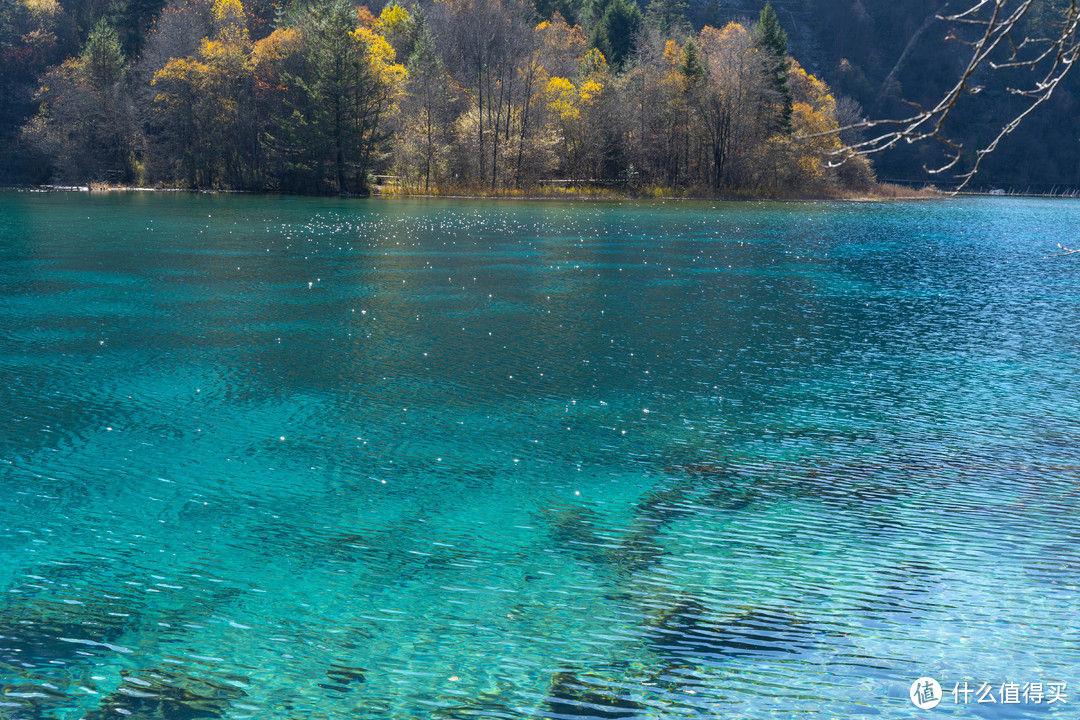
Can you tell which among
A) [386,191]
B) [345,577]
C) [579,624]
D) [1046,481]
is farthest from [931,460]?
[386,191]

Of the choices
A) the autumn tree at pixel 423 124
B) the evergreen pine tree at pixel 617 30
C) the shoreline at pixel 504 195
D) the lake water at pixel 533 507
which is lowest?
the lake water at pixel 533 507

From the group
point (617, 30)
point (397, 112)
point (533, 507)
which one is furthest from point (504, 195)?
point (533, 507)

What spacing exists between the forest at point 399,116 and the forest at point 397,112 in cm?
21

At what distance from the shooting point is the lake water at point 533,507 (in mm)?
A: 6887

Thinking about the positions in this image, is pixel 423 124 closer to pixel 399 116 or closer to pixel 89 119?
pixel 399 116

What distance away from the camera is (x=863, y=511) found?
10.2 metres

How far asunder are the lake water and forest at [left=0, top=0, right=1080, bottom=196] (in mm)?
65460

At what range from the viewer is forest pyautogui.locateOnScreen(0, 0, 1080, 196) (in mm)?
85750

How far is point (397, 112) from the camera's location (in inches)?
3474

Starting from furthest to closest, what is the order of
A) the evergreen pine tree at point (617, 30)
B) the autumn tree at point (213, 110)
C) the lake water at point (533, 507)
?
the evergreen pine tree at point (617, 30) < the autumn tree at point (213, 110) < the lake water at point (533, 507)

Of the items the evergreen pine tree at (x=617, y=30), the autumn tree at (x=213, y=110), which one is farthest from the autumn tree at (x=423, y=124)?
the evergreen pine tree at (x=617, y=30)

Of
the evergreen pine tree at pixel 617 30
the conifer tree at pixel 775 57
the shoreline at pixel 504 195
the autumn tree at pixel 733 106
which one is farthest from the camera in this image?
the evergreen pine tree at pixel 617 30

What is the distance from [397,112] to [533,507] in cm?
8374

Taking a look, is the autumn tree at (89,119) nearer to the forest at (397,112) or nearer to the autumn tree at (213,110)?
the forest at (397,112)
